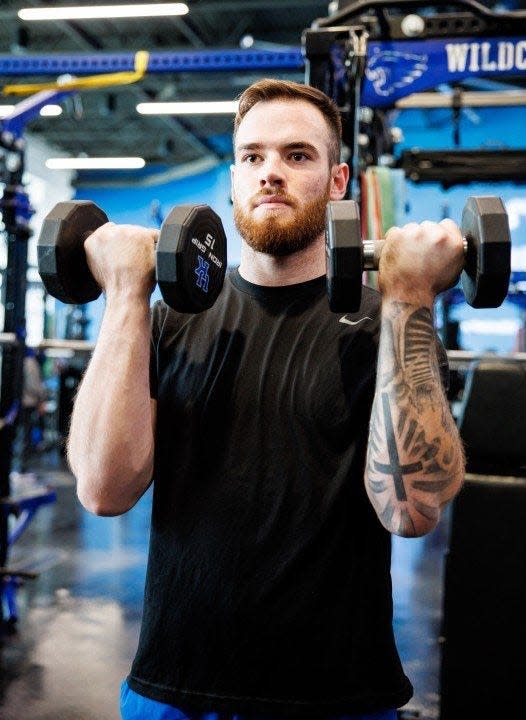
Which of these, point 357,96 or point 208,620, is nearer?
point 208,620

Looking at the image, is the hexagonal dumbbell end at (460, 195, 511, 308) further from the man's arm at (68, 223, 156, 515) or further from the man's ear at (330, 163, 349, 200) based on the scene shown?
the man's arm at (68, 223, 156, 515)

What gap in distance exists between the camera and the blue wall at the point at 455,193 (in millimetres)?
8688

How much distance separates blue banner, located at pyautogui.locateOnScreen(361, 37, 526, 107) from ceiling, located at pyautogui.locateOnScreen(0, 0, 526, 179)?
3943mm

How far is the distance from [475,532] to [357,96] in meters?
1.24

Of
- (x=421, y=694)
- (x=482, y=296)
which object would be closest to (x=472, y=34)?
(x=482, y=296)

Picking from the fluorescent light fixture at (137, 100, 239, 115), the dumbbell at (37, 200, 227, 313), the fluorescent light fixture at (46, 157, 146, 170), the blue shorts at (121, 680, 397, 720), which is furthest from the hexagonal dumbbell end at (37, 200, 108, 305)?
the fluorescent light fixture at (46, 157, 146, 170)

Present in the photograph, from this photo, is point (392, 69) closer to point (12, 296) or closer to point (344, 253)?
point (344, 253)

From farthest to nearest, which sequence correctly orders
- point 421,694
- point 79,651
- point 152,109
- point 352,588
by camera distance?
point 152,109 < point 79,651 < point 421,694 < point 352,588

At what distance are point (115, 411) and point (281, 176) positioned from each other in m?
0.45

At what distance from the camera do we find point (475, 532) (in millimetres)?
1991

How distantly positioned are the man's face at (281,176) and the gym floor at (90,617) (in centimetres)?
174

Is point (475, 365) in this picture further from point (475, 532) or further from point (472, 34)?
point (472, 34)

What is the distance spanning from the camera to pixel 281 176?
3.75 ft

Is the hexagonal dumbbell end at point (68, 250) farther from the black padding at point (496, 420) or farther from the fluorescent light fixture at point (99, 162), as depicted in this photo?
the fluorescent light fixture at point (99, 162)
